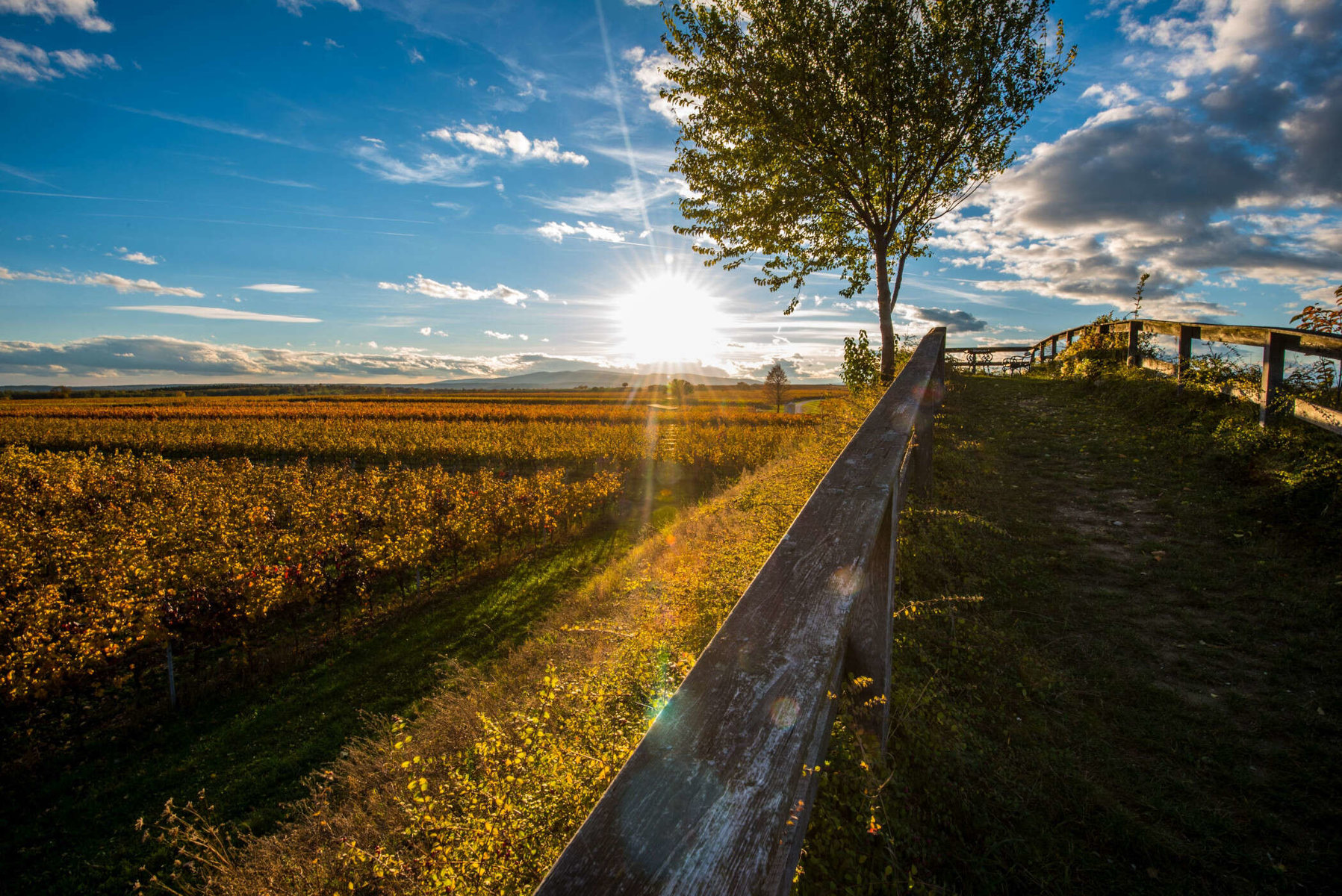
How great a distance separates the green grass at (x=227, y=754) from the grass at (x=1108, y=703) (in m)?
6.87

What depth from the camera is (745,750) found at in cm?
87

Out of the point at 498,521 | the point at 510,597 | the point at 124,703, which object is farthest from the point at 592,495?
the point at 124,703

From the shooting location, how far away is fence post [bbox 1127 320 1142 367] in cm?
983

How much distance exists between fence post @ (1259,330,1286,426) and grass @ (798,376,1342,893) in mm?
662

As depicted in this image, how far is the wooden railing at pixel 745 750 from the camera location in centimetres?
72

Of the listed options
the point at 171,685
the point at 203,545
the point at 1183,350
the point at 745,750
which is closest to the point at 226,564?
the point at 203,545

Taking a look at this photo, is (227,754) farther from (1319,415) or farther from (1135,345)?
(1135,345)

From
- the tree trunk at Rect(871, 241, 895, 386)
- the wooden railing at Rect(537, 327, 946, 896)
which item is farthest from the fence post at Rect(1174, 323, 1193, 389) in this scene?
the wooden railing at Rect(537, 327, 946, 896)

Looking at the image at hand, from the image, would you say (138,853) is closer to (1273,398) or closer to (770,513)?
(770,513)

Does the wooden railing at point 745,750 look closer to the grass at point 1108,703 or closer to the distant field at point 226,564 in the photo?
the grass at point 1108,703

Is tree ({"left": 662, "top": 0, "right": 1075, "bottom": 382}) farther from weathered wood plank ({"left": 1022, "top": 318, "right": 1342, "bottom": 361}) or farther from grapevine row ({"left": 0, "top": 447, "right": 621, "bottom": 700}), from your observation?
grapevine row ({"left": 0, "top": 447, "right": 621, "bottom": 700})

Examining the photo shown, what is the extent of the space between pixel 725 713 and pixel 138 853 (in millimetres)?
9565

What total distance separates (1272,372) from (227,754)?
47.3ft

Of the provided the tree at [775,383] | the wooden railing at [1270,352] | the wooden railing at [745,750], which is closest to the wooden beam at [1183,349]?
the wooden railing at [1270,352]
